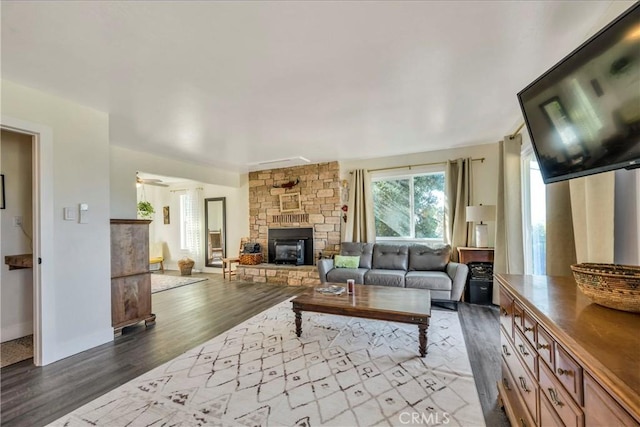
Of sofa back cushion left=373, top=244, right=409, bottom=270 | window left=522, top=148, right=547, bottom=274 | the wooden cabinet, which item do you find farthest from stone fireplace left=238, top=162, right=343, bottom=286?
window left=522, top=148, right=547, bottom=274

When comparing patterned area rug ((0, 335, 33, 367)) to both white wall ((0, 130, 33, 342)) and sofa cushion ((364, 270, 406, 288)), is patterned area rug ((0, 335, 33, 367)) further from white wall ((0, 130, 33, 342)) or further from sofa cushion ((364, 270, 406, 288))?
sofa cushion ((364, 270, 406, 288))

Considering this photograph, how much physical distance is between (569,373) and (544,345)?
201 millimetres

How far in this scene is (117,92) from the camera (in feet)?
7.85

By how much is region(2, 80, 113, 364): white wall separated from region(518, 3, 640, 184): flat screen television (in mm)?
3685

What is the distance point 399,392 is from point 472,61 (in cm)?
246

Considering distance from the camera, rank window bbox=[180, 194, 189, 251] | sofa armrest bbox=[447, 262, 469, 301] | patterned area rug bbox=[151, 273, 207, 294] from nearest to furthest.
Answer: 1. sofa armrest bbox=[447, 262, 469, 301]
2. patterned area rug bbox=[151, 273, 207, 294]
3. window bbox=[180, 194, 189, 251]

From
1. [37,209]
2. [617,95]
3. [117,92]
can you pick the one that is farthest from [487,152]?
[37,209]

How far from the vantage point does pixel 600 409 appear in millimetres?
697

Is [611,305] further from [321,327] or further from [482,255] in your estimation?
[482,255]

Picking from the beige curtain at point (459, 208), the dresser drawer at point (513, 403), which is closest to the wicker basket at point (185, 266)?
the beige curtain at point (459, 208)

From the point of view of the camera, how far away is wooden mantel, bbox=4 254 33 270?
2586 mm

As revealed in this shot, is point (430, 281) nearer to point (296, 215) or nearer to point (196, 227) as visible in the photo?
point (296, 215)

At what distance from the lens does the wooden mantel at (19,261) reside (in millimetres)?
2586

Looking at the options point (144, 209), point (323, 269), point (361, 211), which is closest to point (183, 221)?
point (144, 209)
